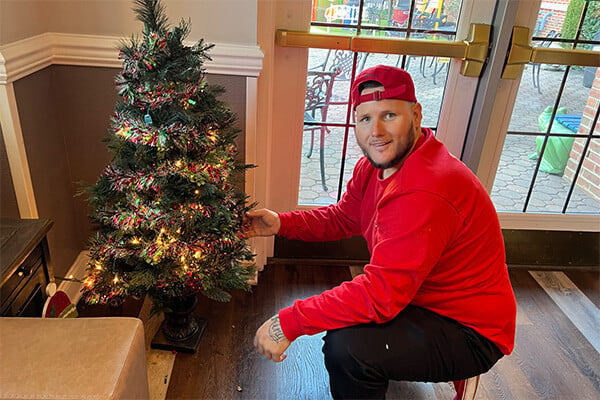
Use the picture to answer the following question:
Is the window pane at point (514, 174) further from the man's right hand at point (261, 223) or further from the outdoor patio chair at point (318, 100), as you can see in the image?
the man's right hand at point (261, 223)

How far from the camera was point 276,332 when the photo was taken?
1.32m

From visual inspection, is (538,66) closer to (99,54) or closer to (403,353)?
(403,353)

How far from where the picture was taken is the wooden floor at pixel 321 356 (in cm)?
171

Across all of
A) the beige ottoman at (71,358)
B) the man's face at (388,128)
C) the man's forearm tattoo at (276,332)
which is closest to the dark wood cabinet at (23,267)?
the beige ottoman at (71,358)

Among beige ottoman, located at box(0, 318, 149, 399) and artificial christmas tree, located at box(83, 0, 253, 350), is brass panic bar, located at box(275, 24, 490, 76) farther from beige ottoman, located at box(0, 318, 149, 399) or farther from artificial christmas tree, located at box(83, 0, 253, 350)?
beige ottoman, located at box(0, 318, 149, 399)

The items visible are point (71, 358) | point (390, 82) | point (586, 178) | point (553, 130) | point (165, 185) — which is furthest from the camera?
point (586, 178)

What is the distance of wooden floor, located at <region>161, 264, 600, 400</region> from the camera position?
5.62 feet

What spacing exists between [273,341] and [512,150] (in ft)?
5.39

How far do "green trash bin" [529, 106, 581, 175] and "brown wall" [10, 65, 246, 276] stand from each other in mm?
1462

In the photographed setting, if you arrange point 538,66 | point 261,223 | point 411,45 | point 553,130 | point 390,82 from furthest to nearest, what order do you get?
point 553,130 < point 538,66 < point 411,45 < point 261,223 < point 390,82

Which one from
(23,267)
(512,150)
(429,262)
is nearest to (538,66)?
(512,150)

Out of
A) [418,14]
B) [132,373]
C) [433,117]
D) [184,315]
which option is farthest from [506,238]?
[132,373]

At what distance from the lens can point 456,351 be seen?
134 centimetres

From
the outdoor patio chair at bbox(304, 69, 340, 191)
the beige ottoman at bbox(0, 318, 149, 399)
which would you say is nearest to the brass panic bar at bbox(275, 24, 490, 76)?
the outdoor patio chair at bbox(304, 69, 340, 191)
